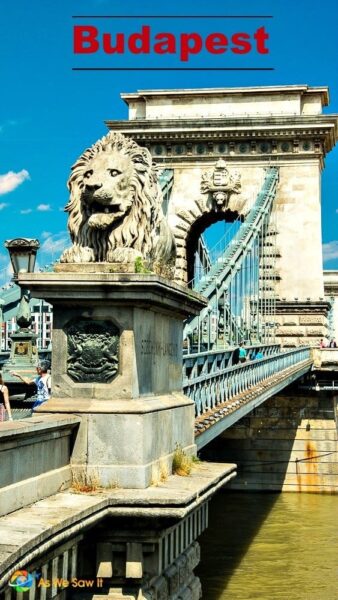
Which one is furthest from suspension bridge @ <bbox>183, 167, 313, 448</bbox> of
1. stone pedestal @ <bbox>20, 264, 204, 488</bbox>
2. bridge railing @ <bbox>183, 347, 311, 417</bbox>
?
stone pedestal @ <bbox>20, 264, 204, 488</bbox>

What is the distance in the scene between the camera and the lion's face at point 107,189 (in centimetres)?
659

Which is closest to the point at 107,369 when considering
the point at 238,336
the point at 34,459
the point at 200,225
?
the point at 34,459

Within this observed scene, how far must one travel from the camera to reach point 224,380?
13750mm

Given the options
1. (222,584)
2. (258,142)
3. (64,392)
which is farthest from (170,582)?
(258,142)

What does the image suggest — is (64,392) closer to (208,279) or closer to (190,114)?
(208,279)

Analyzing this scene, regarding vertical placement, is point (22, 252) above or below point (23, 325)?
above

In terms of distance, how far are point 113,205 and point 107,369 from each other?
110 cm

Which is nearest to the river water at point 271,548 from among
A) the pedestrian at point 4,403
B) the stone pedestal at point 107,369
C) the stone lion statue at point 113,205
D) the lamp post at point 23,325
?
the lamp post at point 23,325

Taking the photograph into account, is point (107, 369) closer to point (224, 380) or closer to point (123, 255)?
point (123, 255)

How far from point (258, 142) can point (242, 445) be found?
1004 cm

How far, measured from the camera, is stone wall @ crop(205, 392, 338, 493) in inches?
1121

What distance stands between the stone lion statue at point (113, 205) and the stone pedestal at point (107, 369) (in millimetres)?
Answer: 217

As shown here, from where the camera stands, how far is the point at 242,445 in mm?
28641

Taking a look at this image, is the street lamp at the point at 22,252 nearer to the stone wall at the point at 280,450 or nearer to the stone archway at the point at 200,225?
the stone wall at the point at 280,450
